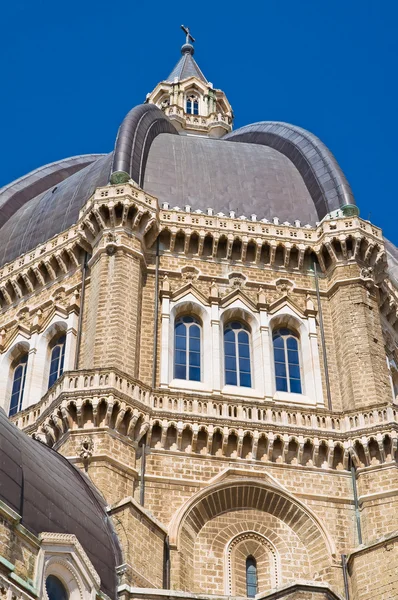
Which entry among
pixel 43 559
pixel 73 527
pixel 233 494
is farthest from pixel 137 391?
pixel 43 559

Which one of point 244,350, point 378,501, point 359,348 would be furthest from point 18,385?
point 378,501

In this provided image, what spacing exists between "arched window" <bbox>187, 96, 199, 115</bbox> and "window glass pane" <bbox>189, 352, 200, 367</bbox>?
28367mm

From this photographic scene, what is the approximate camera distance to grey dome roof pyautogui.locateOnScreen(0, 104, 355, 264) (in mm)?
40219

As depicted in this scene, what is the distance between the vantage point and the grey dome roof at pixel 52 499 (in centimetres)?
→ 2289

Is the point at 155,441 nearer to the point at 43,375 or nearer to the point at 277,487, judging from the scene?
the point at 277,487

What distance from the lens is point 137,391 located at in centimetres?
3216

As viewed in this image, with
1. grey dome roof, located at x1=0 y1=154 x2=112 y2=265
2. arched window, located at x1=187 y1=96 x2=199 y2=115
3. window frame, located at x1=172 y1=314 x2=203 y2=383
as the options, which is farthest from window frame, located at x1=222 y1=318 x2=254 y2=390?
arched window, located at x1=187 y1=96 x2=199 y2=115

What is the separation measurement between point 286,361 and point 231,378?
2.11 metres

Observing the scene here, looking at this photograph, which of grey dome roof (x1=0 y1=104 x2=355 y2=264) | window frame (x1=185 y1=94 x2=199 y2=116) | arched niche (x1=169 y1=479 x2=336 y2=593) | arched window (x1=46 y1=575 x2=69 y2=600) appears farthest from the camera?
window frame (x1=185 y1=94 x2=199 y2=116)

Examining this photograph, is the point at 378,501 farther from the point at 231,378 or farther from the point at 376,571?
the point at 231,378

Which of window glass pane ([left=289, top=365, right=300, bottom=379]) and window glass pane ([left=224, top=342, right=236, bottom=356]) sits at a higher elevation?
window glass pane ([left=224, top=342, right=236, bottom=356])

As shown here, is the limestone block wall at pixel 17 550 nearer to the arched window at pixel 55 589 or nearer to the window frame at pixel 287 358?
the arched window at pixel 55 589

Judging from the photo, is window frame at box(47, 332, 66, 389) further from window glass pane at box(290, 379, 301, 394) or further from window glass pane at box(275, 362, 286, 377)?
window glass pane at box(290, 379, 301, 394)

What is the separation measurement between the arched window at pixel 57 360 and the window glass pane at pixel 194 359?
421 cm
